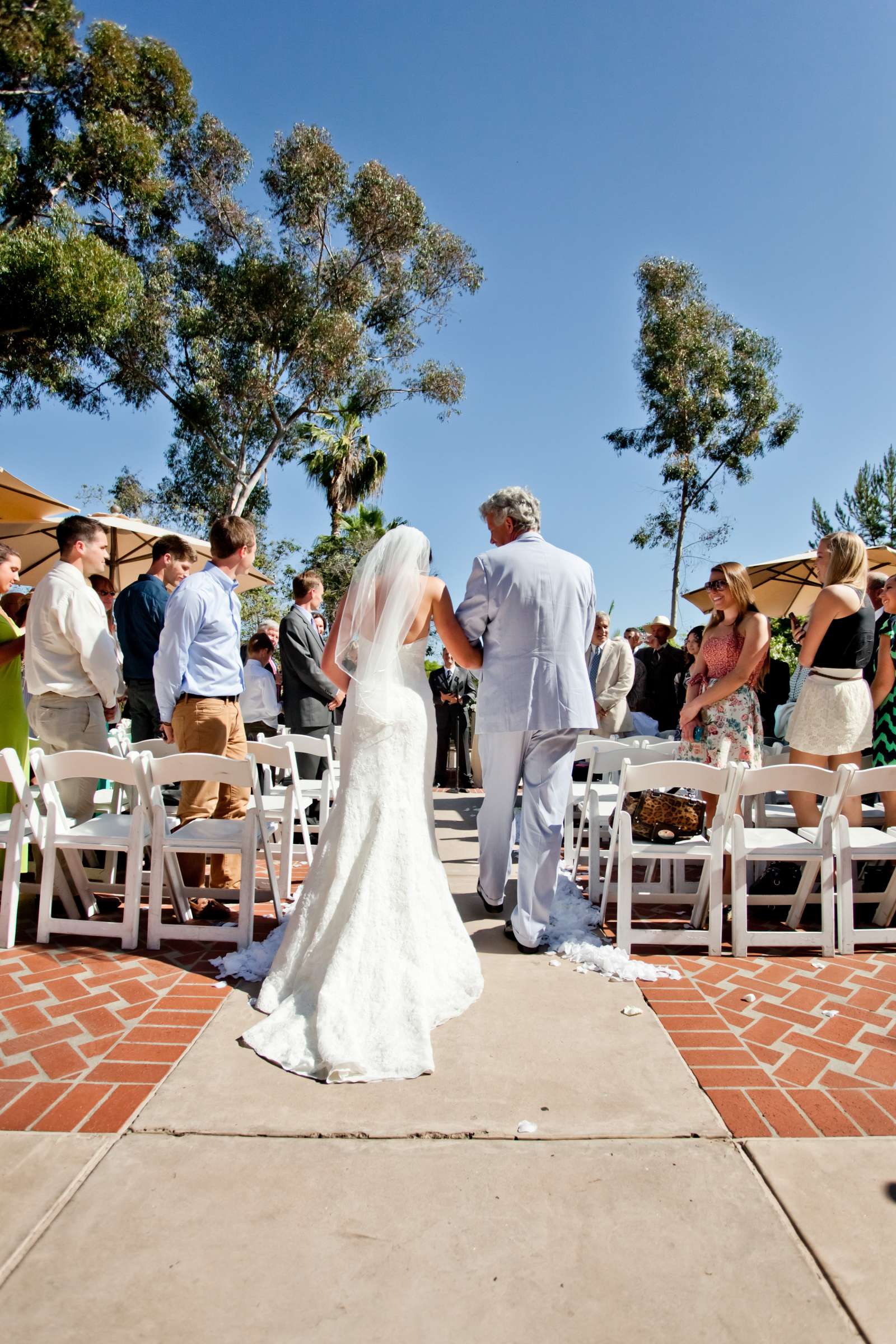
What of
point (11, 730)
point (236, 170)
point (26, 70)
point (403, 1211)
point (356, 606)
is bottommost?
point (403, 1211)

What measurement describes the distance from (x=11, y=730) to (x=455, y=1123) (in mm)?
3485

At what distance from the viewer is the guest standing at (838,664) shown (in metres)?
4.43

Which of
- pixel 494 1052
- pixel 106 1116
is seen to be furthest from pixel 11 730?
pixel 494 1052

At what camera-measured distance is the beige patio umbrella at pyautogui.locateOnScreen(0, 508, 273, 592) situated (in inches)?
314

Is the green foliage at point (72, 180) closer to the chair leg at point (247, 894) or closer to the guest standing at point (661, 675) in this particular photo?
the guest standing at point (661, 675)

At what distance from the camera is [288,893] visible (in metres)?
4.74

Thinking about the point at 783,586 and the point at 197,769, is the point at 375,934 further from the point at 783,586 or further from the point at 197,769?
the point at 783,586

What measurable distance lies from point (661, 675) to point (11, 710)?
6562 millimetres

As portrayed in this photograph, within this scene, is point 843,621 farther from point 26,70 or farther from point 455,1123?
point 26,70

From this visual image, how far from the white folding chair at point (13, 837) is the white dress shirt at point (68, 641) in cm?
73

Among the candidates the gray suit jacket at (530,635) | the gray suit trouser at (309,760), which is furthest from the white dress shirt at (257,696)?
the gray suit jacket at (530,635)

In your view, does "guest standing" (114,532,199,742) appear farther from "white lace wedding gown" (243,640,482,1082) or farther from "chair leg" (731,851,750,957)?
"chair leg" (731,851,750,957)

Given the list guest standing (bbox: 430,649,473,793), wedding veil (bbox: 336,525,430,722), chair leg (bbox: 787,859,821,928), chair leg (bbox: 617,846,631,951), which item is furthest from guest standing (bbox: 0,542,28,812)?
guest standing (bbox: 430,649,473,793)

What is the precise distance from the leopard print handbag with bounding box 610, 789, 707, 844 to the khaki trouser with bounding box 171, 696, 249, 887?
83.1 inches
